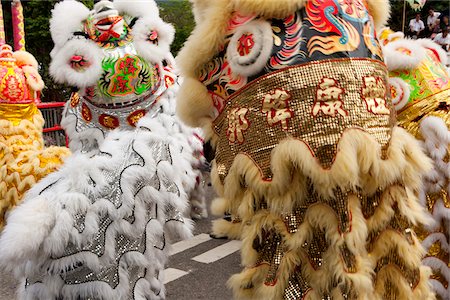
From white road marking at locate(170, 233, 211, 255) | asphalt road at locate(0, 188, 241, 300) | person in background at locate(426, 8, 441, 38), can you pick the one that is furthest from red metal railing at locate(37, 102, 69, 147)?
person in background at locate(426, 8, 441, 38)

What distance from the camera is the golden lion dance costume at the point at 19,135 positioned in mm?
3328

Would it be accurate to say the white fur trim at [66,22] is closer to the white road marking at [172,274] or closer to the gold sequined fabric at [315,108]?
the white road marking at [172,274]

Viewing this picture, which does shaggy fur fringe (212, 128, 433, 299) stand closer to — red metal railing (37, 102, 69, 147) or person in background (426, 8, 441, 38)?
red metal railing (37, 102, 69, 147)

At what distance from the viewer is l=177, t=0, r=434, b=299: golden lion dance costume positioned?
1.29m

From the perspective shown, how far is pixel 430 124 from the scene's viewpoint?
2254 mm

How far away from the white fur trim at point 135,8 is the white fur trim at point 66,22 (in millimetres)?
262

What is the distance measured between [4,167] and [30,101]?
2.04ft

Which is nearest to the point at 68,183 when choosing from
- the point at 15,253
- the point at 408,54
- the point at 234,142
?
the point at 15,253

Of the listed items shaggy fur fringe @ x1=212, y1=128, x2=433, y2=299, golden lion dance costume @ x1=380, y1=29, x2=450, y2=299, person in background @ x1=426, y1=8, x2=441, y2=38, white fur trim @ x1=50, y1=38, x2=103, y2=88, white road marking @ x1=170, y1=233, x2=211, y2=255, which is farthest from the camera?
person in background @ x1=426, y1=8, x2=441, y2=38

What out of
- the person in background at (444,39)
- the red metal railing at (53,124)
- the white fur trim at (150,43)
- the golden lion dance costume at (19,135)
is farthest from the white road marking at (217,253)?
the person in background at (444,39)

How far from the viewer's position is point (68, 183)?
1684 mm

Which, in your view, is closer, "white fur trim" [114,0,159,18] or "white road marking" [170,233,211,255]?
"white fur trim" [114,0,159,18]

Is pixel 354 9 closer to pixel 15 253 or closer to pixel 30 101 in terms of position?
pixel 15 253

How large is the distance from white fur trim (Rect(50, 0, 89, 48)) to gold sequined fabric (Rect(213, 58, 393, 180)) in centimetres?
242
